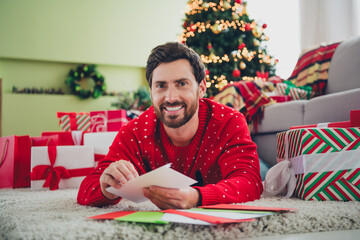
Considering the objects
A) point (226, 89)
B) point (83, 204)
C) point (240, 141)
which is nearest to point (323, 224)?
point (240, 141)

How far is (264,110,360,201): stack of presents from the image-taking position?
41.1 inches

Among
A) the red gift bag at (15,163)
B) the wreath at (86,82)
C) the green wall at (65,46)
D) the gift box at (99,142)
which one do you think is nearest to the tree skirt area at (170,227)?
the gift box at (99,142)

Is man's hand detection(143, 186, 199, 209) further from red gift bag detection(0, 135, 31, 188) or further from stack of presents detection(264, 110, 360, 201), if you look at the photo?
red gift bag detection(0, 135, 31, 188)

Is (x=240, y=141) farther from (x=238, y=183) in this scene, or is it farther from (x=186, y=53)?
(x=186, y=53)

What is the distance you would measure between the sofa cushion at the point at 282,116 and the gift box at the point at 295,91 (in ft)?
0.72

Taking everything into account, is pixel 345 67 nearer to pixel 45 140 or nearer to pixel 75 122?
pixel 75 122

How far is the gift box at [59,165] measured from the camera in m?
1.80

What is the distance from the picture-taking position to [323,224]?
0.77 m

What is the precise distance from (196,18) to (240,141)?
9.22 feet

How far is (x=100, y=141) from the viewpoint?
2021 mm

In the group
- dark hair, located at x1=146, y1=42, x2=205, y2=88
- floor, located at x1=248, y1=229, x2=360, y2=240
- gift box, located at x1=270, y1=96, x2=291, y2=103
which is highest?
dark hair, located at x1=146, y1=42, x2=205, y2=88

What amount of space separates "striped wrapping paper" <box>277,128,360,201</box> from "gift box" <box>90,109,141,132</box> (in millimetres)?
1454

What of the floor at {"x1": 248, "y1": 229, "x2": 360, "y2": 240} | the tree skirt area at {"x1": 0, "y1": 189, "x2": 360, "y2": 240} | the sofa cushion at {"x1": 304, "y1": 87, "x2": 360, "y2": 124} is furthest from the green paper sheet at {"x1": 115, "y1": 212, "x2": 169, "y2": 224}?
the sofa cushion at {"x1": 304, "y1": 87, "x2": 360, "y2": 124}

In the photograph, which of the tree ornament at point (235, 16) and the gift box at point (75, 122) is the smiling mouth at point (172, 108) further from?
the tree ornament at point (235, 16)
